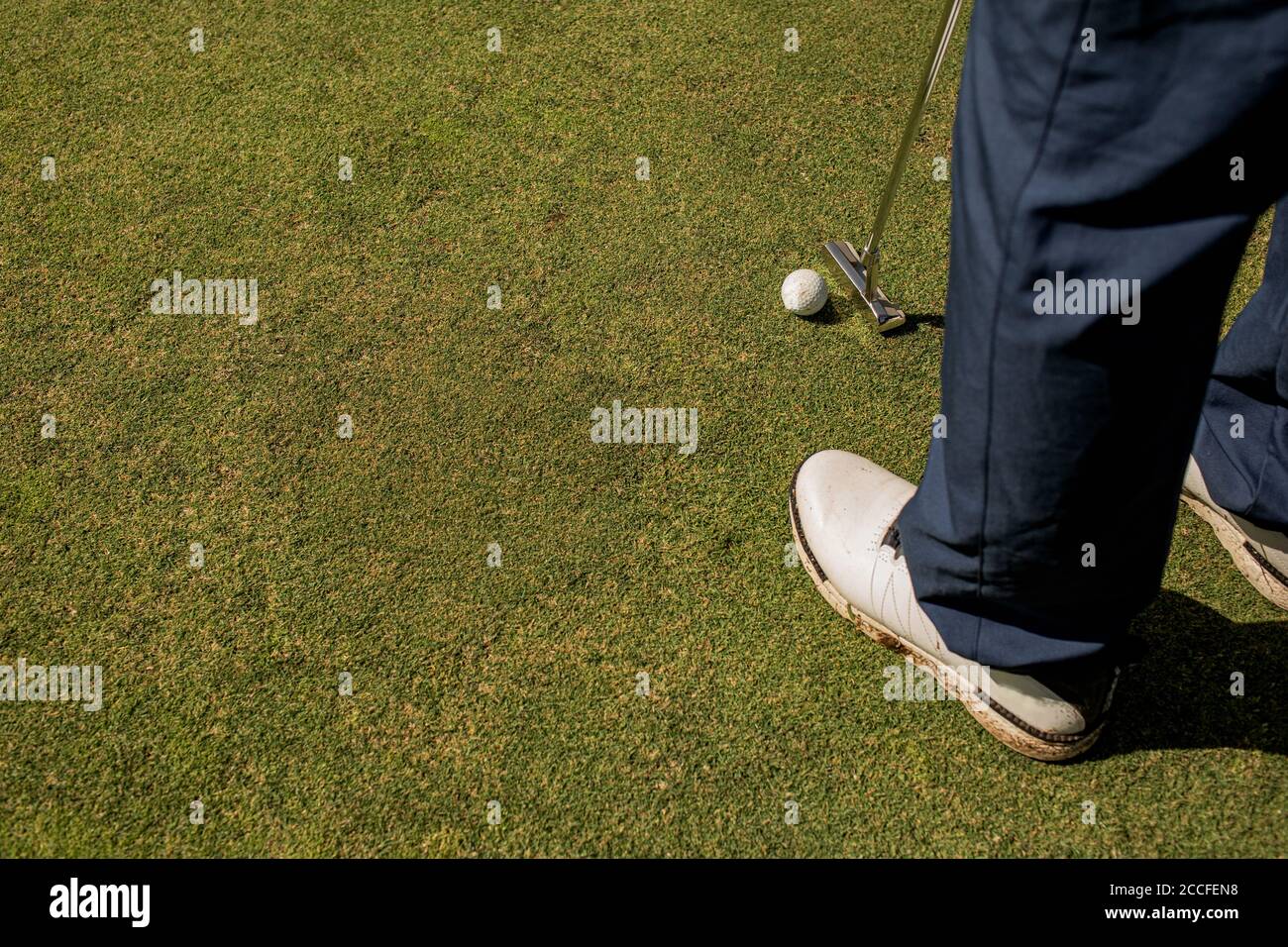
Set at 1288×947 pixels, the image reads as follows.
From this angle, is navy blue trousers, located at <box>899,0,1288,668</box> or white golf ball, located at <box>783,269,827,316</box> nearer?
navy blue trousers, located at <box>899,0,1288,668</box>

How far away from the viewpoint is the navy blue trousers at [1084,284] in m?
1.19

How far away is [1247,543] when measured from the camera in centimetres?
219

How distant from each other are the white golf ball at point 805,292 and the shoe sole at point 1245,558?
0.97 m

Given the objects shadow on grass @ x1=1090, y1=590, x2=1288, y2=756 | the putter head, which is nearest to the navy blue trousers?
shadow on grass @ x1=1090, y1=590, x2=1288, y2=756

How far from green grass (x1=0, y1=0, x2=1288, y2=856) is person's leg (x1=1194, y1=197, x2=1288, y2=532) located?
0.57ft

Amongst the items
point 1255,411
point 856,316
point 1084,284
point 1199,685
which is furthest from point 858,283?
point 1084,284

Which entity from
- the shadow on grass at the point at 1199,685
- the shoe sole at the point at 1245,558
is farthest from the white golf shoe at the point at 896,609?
the shoe sole at the point at 1245,558

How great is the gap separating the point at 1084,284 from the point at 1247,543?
1.21m

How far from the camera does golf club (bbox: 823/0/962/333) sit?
233 cm

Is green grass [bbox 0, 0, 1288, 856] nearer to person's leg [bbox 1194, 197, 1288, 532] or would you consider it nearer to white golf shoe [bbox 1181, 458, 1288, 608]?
white golf shoe [bbox 1181, 458, 1288, 608]

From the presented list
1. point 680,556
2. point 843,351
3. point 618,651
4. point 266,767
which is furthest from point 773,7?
point 266,767

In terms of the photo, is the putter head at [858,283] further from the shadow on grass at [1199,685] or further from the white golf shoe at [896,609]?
the shadow on grass at [1199,685]

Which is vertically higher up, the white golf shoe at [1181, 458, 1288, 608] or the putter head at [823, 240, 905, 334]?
the putter head at [823, 240, 905, 334]

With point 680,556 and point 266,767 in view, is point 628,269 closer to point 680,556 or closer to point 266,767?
point 680,556
